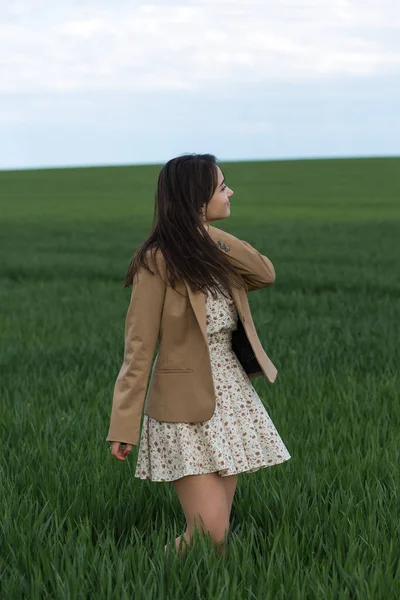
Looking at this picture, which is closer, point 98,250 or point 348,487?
point 348,487

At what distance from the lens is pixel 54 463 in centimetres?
464

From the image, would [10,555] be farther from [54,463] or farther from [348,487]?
[348,487]

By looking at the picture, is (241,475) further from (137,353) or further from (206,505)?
(137,353)

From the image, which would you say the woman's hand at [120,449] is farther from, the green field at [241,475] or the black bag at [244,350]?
the black bag at [244,350]

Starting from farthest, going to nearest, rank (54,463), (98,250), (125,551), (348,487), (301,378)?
(98,250) < (301,378) < (54,463) < (348,487) < (125,551)

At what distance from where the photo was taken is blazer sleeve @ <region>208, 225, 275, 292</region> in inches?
137

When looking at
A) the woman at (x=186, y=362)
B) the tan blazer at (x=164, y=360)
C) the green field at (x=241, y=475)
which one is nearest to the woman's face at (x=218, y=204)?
the woman at (x=186, y=362)

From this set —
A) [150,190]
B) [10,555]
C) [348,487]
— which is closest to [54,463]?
[10,555]

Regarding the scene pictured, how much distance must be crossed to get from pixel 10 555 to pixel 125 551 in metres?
0.50

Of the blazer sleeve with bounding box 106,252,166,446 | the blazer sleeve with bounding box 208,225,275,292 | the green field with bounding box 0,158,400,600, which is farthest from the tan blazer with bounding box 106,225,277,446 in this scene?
the green field with bounding box 0,158,400,600

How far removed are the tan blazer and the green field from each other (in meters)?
0.43

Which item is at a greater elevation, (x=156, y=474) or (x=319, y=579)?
(x=156, y=474)

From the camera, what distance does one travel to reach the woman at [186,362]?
3.38 metres

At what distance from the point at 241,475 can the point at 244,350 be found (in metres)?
1.04
